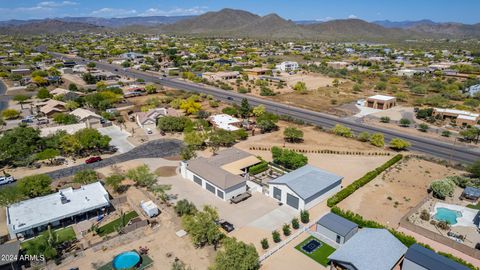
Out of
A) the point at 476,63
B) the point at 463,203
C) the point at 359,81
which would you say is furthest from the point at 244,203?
the point at 476,63

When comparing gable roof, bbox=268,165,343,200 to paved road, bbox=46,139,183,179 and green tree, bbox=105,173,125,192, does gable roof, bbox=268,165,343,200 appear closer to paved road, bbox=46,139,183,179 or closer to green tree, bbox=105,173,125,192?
green tree, bbox=105,173,125,192

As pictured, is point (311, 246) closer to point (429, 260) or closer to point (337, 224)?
point (337, 224)

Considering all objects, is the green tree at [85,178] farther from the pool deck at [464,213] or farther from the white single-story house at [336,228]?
the pool deck at [464,213]

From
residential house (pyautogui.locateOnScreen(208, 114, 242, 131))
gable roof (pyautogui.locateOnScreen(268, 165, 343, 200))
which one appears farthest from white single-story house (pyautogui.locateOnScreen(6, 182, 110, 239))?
residential house (pyautogui.locateOnScreen(208, 114, 242, 131))

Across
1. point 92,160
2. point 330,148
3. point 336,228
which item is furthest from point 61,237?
point 330,148

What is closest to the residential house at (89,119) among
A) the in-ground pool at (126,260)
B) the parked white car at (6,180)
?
the parked white car at (6,180)
